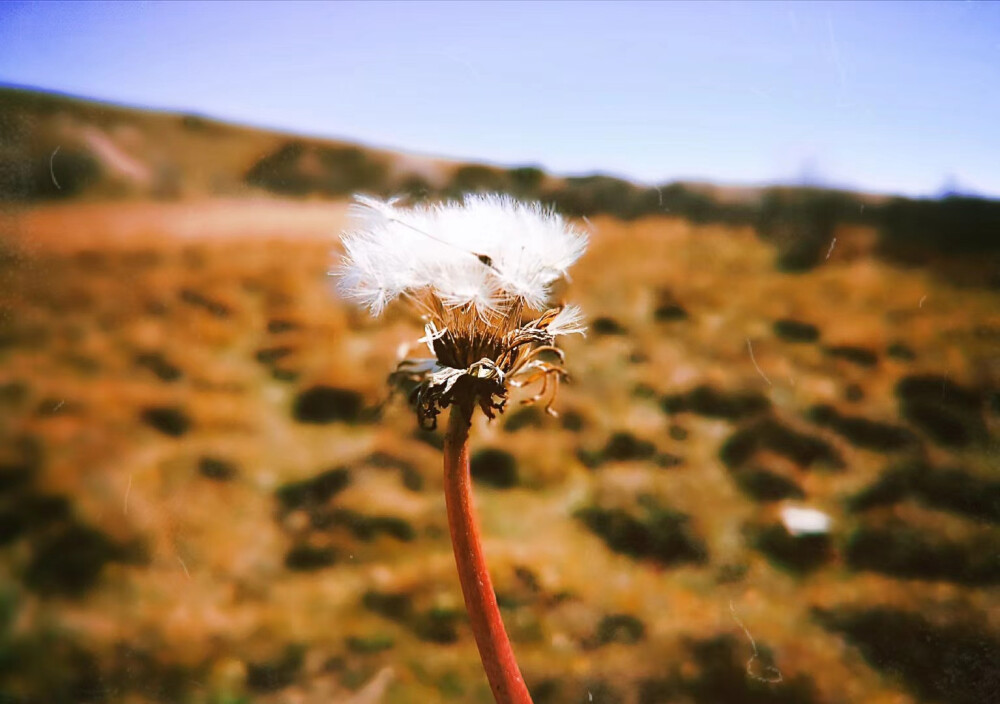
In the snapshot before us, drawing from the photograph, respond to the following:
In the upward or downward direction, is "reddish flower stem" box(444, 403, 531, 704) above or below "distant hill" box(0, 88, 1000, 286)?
below

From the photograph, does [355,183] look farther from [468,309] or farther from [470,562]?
[470,562]

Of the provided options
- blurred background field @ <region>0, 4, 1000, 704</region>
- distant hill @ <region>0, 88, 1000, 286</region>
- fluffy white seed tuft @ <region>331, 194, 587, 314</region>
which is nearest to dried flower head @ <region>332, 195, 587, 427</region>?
fluffy white seed tuft @ <region>331, 194, 587, 314</region>

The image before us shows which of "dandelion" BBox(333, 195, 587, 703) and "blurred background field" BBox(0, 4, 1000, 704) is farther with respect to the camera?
"blurred background field" BBox(0, 4, 1000, 704)

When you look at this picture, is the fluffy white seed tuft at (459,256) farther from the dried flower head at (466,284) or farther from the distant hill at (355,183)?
the distant hill at (355,183)

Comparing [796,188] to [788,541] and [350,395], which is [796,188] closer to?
[788,541]

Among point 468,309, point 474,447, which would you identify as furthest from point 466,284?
point 474,447

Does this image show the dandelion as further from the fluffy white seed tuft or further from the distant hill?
the distant hill

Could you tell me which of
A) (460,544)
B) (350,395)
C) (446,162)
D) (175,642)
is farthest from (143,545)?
(446,162)

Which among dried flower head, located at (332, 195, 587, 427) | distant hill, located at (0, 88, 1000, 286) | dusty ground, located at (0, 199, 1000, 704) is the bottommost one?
dusty ground, located at (0, 199, 1000, 704)
